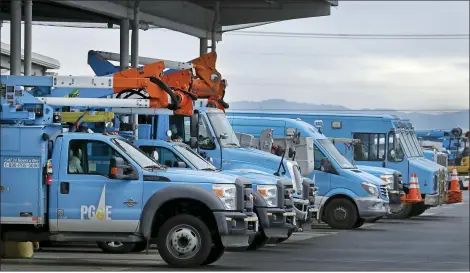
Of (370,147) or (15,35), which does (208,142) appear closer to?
(15,35)

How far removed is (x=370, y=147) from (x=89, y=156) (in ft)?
54.9

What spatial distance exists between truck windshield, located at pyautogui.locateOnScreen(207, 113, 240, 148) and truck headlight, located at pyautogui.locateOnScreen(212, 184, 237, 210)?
16.9 ft

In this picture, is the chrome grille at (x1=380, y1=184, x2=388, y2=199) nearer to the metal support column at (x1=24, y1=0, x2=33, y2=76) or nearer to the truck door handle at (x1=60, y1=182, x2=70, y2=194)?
the metal support column at (x1=24, y1=0, x2=33, y2=76)

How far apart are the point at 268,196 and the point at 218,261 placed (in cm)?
160

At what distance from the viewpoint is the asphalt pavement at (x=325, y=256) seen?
1603cm

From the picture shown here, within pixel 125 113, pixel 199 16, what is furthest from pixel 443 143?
pixel 125 113

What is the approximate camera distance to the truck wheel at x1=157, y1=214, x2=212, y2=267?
50.0ft

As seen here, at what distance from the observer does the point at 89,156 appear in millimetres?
15641

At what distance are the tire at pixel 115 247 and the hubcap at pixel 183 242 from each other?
9.13 ft

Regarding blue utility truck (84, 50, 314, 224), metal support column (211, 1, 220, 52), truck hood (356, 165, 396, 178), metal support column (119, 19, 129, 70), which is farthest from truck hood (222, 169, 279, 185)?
metal support column (211, 1, 220, 52)

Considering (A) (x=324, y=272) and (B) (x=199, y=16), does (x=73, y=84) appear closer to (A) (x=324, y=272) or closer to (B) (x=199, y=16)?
(A) (x=324, y=272)

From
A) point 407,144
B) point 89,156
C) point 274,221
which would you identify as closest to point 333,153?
point 407,144

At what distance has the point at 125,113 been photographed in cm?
1895

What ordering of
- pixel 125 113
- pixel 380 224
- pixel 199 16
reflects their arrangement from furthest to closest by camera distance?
1. pixel 199 16
2. pixel 380 224
3. pixel 125 113
